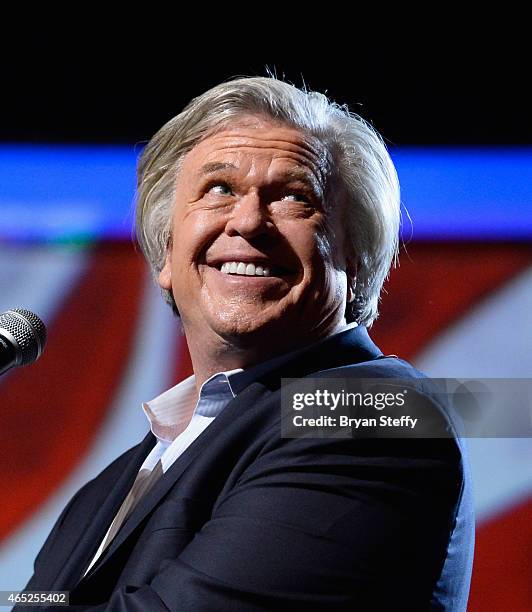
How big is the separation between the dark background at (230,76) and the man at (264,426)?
0.40m

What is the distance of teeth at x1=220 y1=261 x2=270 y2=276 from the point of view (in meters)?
1.40

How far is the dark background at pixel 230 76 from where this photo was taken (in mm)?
1927

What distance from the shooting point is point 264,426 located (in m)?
1.16

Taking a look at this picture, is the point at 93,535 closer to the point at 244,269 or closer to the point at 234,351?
the point at 234,351

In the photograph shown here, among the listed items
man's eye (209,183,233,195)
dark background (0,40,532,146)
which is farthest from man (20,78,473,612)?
dark background (0,40,532,146)

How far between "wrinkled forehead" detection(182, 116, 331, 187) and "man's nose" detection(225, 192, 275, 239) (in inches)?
3.1

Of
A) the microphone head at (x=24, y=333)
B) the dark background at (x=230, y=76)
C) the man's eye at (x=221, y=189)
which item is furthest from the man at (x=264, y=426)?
the dark background at (x=230, y=76)

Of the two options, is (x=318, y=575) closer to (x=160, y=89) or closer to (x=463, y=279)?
(x=463, y=279)

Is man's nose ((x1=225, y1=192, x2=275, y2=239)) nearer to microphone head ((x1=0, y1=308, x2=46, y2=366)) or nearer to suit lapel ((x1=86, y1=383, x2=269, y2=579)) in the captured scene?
suit lapel ((x1=86, y1=383, x2=269, y2=579))

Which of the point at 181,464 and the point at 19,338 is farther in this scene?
the point at 181,464

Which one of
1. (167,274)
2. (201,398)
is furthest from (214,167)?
(201,398)

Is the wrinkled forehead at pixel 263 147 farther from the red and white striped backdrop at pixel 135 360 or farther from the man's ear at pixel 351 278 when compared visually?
the red and white striped backdrop at pixel 135 360

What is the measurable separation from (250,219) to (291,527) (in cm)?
58

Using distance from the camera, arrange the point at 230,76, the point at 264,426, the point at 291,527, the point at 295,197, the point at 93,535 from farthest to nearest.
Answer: the point at 230,76 < the point at 295,197 < the point at 93,535 < the point at 264,426 < the point at 291,527
